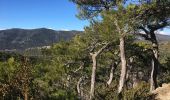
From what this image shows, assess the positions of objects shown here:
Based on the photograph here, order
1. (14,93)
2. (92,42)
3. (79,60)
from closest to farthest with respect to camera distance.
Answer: (14,93) → (92,42) → (79,60)

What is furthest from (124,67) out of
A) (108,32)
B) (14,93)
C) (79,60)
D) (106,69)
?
(106,69)

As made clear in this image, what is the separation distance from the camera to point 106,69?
4922 centimetres

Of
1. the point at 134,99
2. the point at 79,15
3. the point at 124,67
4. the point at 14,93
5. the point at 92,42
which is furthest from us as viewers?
the point at 92,42

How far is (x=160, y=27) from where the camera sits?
2500 centimetres

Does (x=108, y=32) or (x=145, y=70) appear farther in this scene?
(x=145, y=70)

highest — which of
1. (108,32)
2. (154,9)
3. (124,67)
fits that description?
(154,9)

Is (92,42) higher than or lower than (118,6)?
lower

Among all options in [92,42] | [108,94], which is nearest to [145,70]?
[92,42]

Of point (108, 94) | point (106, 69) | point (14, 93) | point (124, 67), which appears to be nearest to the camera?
point (14, 93)

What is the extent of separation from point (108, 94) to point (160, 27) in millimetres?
6661

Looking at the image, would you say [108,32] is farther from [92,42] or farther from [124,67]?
[92,42]

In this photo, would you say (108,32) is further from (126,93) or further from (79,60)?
(79,60)

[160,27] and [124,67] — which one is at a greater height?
[160,27]

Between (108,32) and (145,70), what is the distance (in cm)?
2632
